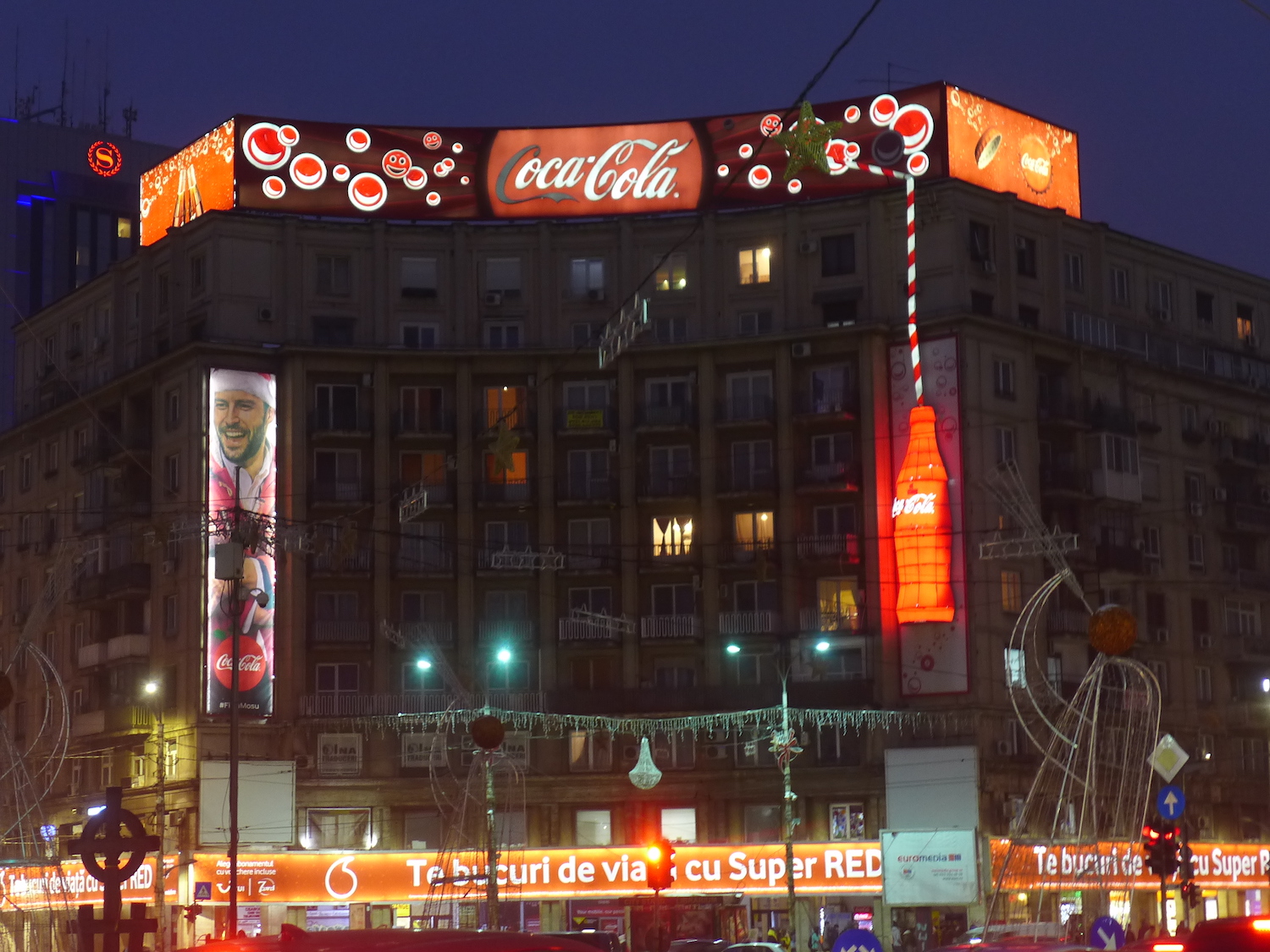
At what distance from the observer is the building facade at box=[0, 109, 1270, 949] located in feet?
226

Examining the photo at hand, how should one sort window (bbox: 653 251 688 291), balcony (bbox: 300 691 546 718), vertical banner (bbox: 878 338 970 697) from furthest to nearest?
window (bbox: 653 251 688 291), balcony (bbox: 300 691 546 718), vertical banner (bbox: 878 338 970 697)

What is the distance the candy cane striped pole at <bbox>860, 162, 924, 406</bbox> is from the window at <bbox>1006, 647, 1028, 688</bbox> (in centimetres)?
895

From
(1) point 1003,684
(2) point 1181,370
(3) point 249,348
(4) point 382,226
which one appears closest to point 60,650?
(3) point 249,348

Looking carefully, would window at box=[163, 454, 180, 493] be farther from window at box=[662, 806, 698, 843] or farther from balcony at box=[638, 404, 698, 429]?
window at box=[662, 806, 698, 843]

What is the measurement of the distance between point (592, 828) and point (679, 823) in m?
3.08

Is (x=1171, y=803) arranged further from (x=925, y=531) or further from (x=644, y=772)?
(x=644, y=772)

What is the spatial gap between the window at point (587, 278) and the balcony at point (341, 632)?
14449 millimetres

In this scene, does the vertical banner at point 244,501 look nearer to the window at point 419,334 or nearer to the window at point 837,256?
the window at point 419,334

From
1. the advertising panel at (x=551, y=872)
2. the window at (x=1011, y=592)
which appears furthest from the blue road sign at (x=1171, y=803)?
the window at (x=1011, y=592)

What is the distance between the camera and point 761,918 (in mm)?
67062

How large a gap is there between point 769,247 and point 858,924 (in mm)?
24477

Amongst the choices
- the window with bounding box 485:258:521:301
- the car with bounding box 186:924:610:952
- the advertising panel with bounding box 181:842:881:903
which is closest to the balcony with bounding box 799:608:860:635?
the advertising panel with bounding box 181:842:881:903

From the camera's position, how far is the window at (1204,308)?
261 feet

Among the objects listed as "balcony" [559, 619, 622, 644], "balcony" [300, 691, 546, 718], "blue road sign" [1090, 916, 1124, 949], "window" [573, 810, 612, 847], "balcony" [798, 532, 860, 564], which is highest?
"balcony" [798, 532, 860, 564]
